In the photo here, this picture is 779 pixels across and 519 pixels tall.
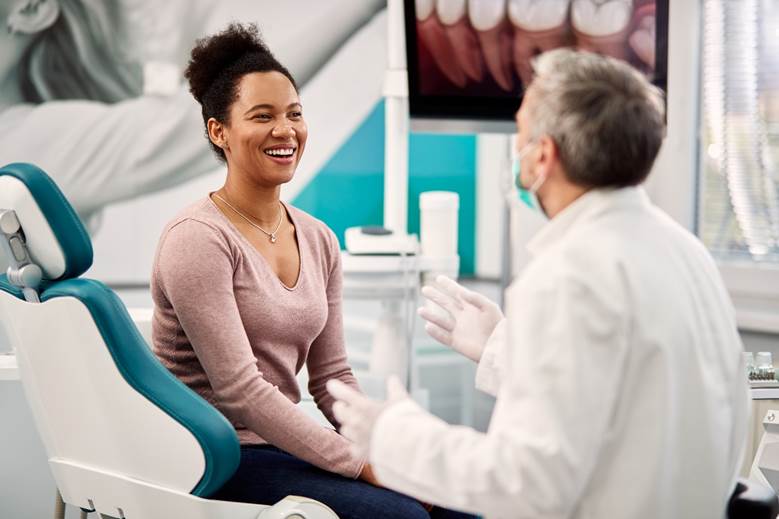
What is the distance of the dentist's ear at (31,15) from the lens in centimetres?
332

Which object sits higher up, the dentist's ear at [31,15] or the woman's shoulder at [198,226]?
the dentist's ear at [31,15]

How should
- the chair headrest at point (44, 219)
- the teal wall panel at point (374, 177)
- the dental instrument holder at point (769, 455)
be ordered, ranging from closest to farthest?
the chair headrest at point (44, 219) → the dental instrument holder at point (769, 455) → the teal wall panel at point (374, 177)

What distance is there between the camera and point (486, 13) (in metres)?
2.69

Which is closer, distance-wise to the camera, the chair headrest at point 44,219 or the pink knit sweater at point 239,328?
the chair headrest at point 44,219

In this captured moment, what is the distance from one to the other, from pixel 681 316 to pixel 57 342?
966 mm

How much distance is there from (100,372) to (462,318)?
1.97 ft

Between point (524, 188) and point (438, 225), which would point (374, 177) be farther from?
point (524, 188)

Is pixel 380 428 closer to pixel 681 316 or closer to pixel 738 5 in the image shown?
pixel 681 316

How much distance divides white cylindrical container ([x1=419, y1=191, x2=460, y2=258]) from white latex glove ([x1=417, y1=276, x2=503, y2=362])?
1.49 m

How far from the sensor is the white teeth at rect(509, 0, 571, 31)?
270 cm

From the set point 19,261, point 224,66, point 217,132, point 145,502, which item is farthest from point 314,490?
point 224,66

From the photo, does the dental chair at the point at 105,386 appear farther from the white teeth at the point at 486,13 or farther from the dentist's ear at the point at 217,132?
Result: the white teeth at the point at 486,13

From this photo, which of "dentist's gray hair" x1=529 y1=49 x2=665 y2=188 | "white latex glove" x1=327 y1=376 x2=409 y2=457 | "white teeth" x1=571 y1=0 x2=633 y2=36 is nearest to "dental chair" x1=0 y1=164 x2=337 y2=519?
"white latex glove" x1=327 y1=376 x2=409 y2=457

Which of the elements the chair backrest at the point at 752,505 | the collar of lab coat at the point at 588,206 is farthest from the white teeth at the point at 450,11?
the chair backrest at the point at 752,505
